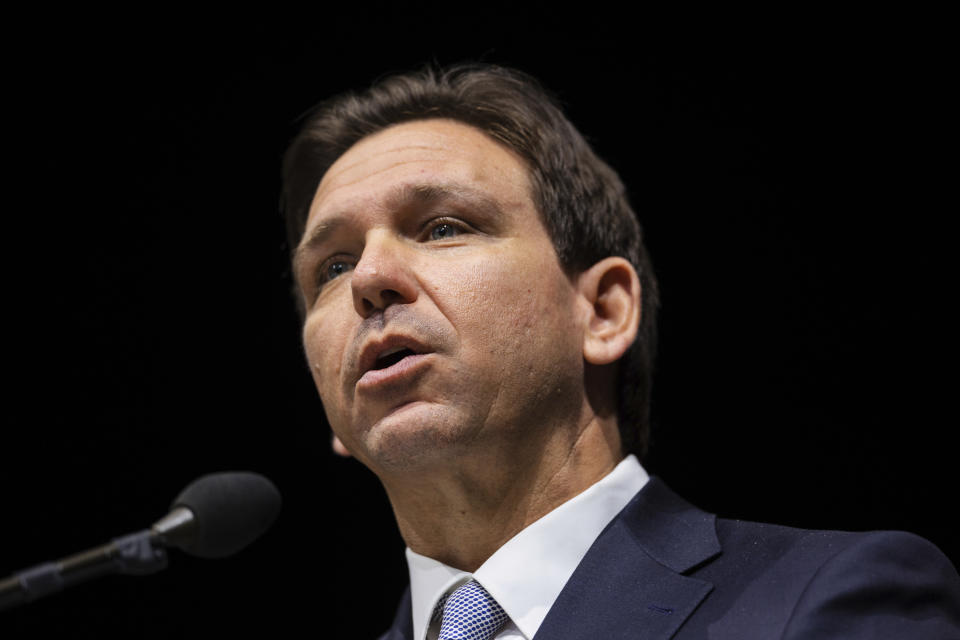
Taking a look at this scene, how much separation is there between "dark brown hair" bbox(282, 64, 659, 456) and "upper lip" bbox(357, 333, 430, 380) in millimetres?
436

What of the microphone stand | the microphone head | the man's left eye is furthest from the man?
the microphone stand

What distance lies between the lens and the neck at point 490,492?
1980 millimetres

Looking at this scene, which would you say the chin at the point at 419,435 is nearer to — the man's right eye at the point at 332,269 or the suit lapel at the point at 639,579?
the suit lapel at the point at 639,579

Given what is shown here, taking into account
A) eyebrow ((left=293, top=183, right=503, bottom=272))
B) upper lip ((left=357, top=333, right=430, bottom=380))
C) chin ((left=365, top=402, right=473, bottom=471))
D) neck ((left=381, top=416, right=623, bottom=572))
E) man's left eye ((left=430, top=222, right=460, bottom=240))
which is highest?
eyebrow ((left=293, top=183, right=503, bottom=272))

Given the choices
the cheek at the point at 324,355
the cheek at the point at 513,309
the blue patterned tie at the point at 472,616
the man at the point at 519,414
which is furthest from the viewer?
the cheek at the point at 324,355

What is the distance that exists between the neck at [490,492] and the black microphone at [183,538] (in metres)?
0.37

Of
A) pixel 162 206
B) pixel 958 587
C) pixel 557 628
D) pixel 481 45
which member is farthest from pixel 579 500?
pixel 162 206

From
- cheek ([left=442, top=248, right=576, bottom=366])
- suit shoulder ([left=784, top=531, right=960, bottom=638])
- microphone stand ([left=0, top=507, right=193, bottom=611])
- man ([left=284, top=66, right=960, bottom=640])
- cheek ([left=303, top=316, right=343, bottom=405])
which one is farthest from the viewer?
cheek ([left=303, top=316, right=343, bottom=405])

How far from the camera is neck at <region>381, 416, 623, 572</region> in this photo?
198 cm

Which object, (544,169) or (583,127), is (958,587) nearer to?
(544,169)

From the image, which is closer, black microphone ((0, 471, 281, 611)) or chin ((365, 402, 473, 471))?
black microphone ((0, 471, 281, 611))

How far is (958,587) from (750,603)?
35 cm

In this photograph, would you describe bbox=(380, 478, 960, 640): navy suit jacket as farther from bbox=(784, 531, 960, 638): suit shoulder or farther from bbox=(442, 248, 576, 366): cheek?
bbox=(442, 248, 576, 366): cheek

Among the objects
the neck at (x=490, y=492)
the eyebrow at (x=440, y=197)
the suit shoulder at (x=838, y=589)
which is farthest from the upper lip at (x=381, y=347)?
the suit shoulder at (x=838, y=589)
